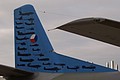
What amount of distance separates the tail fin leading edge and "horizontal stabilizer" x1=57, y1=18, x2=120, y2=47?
3.82m

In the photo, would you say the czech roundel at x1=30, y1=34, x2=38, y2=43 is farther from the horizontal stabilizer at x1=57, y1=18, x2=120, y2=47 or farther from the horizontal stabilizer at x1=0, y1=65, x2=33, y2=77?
the horizontal stabilizer at x1=57, y1=18, x2=120, y2=47

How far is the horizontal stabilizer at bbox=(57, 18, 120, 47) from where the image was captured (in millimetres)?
4672

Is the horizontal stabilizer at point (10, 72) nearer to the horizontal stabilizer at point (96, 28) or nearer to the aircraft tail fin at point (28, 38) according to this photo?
the aircraft tail fin at point (28, 38)

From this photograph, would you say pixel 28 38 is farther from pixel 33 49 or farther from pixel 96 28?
pixel 96 28

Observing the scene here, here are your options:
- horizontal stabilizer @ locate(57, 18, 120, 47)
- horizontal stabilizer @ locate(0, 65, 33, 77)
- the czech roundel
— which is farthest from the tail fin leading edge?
horizontal stabilizer @ locate(57, 18, 120, 47)

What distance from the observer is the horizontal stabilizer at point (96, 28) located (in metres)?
4.67

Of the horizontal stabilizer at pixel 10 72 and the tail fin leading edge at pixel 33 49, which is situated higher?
the tail fin leading edge at pixel 33 49

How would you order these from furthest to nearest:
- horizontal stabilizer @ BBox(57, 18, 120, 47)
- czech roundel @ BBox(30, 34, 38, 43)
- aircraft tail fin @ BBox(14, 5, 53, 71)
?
czech roundel @ BBox(30, 34, 38, 43) → aircraft tail fin @ BBox(14, 5, 53, 71) → horizontal stabilizer @ BBox(57, 18, 120, 47)

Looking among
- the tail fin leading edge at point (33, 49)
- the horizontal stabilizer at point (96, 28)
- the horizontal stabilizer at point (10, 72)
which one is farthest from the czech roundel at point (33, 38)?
the horizontal stabilizer at point (96, 28)

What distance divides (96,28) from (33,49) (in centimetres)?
590

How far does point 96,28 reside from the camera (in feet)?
16.6

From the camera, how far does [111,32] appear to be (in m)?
5.26

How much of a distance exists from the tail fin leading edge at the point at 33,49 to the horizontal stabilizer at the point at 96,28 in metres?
3.82

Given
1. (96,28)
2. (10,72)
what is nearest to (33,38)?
(10,72)
